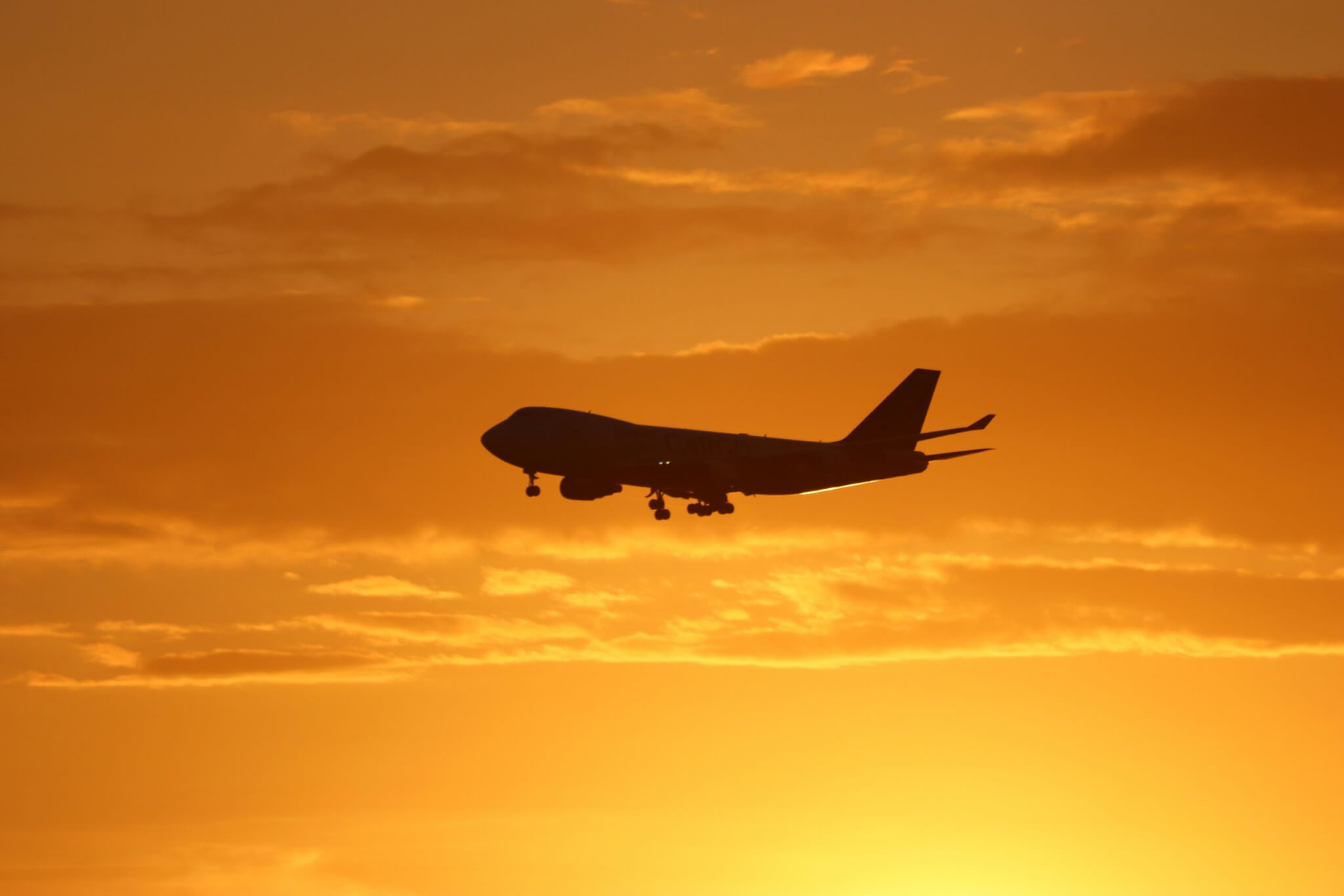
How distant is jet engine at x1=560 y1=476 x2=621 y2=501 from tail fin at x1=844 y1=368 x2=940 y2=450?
2385 cm

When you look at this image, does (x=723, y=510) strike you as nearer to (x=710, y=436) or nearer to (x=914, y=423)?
(x=710, y=436)

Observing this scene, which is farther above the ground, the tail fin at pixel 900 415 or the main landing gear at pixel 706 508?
the tail fin at pixel 900 415

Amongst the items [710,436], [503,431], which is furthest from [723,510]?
[503,431]

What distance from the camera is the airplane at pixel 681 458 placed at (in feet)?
352

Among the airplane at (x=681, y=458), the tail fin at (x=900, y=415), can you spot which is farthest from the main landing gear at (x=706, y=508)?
the tail fin at (x=900, y=415)

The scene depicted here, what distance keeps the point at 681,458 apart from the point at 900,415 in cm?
2432

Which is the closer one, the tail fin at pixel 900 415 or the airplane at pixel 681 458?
the airplane at pixel 681 458

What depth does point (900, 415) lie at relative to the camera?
126 metres

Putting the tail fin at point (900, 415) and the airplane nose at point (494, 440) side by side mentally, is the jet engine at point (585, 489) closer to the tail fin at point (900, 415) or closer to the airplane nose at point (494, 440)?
the airplane nose at point (494, 440)

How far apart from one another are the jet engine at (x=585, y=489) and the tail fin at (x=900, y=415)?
2385 centimetres

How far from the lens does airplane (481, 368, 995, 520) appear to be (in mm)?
107438

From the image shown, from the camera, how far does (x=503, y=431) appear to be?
354ft

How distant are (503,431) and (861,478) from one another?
27.8m

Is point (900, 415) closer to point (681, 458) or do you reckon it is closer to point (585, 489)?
point (681, 458)
